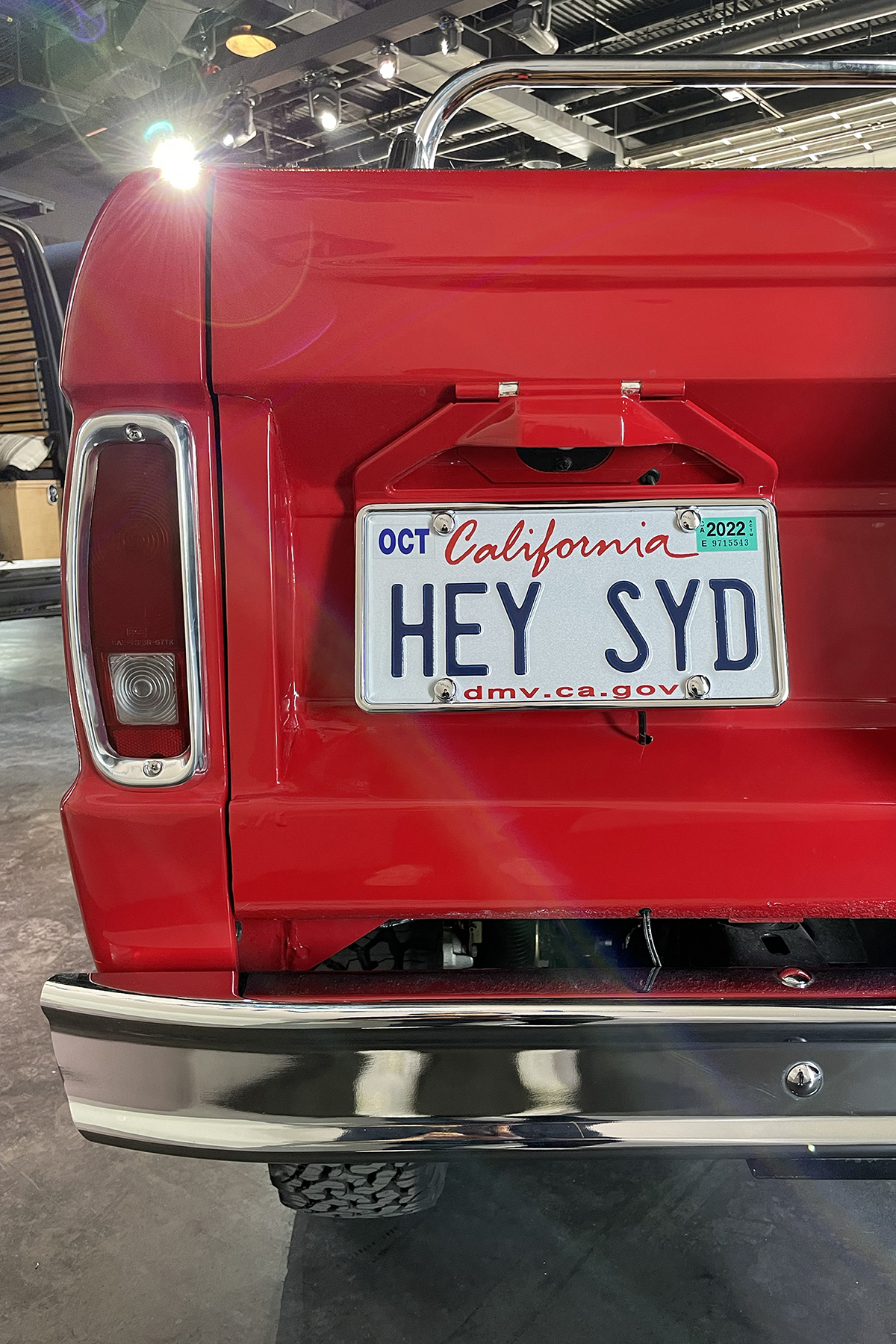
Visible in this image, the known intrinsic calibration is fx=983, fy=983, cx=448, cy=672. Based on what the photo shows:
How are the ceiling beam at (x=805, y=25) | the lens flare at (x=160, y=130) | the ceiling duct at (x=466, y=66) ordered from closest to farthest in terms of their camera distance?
the ceiling beam at (x=805, y=25) < the ceiling duct at (x=466, y=66) < the lens flare at (x=160, y=130)

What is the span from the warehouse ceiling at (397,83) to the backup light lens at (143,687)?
599cm

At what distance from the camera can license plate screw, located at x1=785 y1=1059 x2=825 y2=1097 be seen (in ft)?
3.48

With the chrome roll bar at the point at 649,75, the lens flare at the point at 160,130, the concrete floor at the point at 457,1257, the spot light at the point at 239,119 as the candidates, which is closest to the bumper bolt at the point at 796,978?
the concrete floor at the point at 457,1257

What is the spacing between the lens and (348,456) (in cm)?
120

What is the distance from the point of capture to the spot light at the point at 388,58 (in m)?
7.99

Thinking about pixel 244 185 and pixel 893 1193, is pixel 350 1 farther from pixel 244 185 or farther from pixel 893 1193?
pixel 893 1193

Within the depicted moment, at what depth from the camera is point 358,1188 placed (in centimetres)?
141

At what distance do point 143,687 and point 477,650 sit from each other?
41 cm

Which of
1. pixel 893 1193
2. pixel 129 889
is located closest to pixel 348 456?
pixel 129 889

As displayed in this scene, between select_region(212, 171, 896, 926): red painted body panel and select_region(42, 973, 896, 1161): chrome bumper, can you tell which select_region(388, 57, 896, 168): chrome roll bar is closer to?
select_region(212, 171, 896, 926): red painted body panel

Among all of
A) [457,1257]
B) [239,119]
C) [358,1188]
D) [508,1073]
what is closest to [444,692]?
[508,1073]

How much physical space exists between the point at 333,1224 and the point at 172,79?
11.1 m

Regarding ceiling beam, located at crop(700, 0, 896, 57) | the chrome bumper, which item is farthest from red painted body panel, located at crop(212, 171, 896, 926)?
ceiling beam, located at crop(700, 0, 896, 57)

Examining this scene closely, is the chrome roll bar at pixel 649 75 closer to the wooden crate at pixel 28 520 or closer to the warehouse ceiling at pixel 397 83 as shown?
the wooden crate at pixel 28 520
